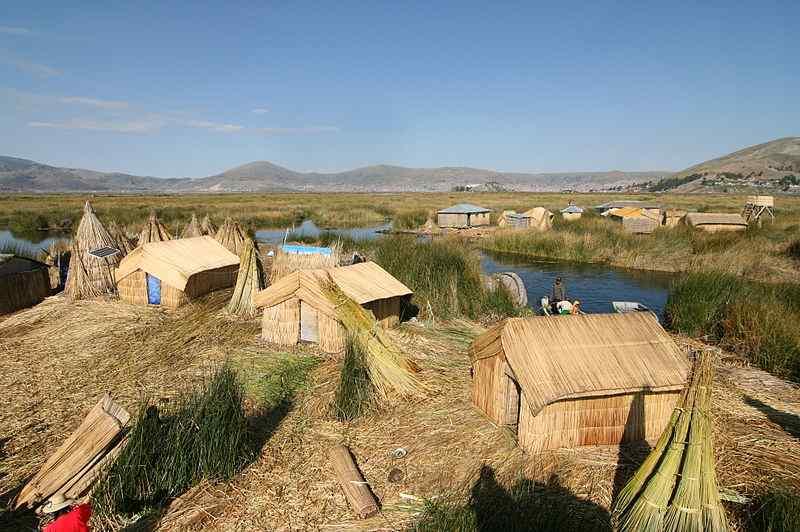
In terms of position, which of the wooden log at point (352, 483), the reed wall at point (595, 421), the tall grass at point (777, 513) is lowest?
the wooden log at point (352, 483)

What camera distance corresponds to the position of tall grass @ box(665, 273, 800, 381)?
26.9 ft

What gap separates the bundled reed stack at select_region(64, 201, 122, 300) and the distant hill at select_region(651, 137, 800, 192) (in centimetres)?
11259

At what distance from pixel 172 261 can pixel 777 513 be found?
11.0 metres

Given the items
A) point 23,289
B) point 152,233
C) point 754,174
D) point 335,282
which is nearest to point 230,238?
point 152,233

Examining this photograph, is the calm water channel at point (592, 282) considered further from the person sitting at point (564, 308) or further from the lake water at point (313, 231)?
the lake water at point (313, 231)

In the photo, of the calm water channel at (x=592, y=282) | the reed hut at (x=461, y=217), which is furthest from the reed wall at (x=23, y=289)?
the reed hut at (x=461, y=217)

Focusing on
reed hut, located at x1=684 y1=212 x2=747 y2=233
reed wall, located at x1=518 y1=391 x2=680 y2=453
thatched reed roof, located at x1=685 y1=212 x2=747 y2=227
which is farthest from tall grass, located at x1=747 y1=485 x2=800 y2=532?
thatched reed roof, located at x1=685 y1=212 x2=747 y2=227

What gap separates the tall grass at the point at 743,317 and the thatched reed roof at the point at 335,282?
19.5 feet

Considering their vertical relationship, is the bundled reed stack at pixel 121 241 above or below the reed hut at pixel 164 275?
above

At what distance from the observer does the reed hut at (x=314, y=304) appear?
A: 7918mm

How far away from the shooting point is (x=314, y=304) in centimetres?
798

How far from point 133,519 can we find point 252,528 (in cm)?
103

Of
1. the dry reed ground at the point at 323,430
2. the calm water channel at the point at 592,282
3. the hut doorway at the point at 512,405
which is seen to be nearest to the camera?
the dry reed ground at the point at 323,430

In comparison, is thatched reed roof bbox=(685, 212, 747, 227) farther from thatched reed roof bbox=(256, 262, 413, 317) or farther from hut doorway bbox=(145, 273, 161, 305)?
hut doorway bbox=(145, 273, 161, 305)
